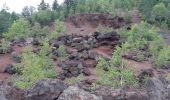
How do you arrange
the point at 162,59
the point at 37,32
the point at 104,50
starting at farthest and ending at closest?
the point at 37,32 → the point at 104,50 → the point at 162,59

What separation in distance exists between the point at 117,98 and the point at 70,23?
250 ft

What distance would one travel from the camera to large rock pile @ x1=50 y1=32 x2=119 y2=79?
5628 centimetres

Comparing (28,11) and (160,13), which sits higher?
(160,13)

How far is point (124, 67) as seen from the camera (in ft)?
161

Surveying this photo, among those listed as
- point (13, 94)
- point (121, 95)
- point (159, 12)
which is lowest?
point (159, 12)

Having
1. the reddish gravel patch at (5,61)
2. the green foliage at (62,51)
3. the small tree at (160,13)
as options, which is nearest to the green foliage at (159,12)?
the small tree at (160,13)

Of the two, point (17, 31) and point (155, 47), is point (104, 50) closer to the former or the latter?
point (155, 47)

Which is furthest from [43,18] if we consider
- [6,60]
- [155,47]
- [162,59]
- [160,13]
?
[162,59]

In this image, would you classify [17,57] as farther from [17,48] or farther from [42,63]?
[42,63]

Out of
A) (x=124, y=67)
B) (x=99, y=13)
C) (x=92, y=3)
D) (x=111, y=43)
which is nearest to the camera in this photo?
(x=124, y=67)

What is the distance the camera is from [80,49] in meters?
67.1

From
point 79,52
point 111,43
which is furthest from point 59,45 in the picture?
point 111,43

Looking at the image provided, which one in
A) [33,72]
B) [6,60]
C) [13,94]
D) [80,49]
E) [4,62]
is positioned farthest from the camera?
[80,49]

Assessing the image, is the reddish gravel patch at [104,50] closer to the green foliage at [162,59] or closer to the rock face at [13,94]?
the green foliage at [162,59]
